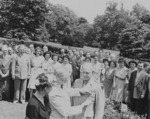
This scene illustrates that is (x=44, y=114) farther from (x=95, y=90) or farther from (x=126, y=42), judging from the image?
(x=126, y=42)

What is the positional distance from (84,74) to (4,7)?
3314cm

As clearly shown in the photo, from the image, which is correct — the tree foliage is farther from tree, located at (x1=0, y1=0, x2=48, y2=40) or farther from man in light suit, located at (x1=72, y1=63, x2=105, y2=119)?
man in light suit, located at (x1=72, y1=63, x2=105, y2=119)

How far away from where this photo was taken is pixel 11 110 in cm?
858

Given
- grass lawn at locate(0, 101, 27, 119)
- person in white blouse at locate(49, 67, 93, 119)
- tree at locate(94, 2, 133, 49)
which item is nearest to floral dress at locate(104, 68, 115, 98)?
grass lawn at locate(0, 101, 27, 119)

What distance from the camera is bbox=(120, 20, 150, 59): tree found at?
94.1ft

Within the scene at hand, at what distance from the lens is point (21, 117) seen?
314 inches

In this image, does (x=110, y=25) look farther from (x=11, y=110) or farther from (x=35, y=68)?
(x=11, y=110)

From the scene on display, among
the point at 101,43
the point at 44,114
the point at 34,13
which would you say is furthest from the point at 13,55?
the point at 101,43

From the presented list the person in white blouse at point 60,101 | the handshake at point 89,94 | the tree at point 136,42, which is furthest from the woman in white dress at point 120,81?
the tree at point 136,42

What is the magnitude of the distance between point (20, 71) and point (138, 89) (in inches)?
155

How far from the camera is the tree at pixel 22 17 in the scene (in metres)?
34.0

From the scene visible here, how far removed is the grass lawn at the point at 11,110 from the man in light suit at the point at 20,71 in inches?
13.6

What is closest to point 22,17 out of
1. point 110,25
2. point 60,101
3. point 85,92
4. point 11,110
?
point 11,110

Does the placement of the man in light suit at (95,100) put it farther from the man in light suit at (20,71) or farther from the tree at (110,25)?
the tree at (110,25)
